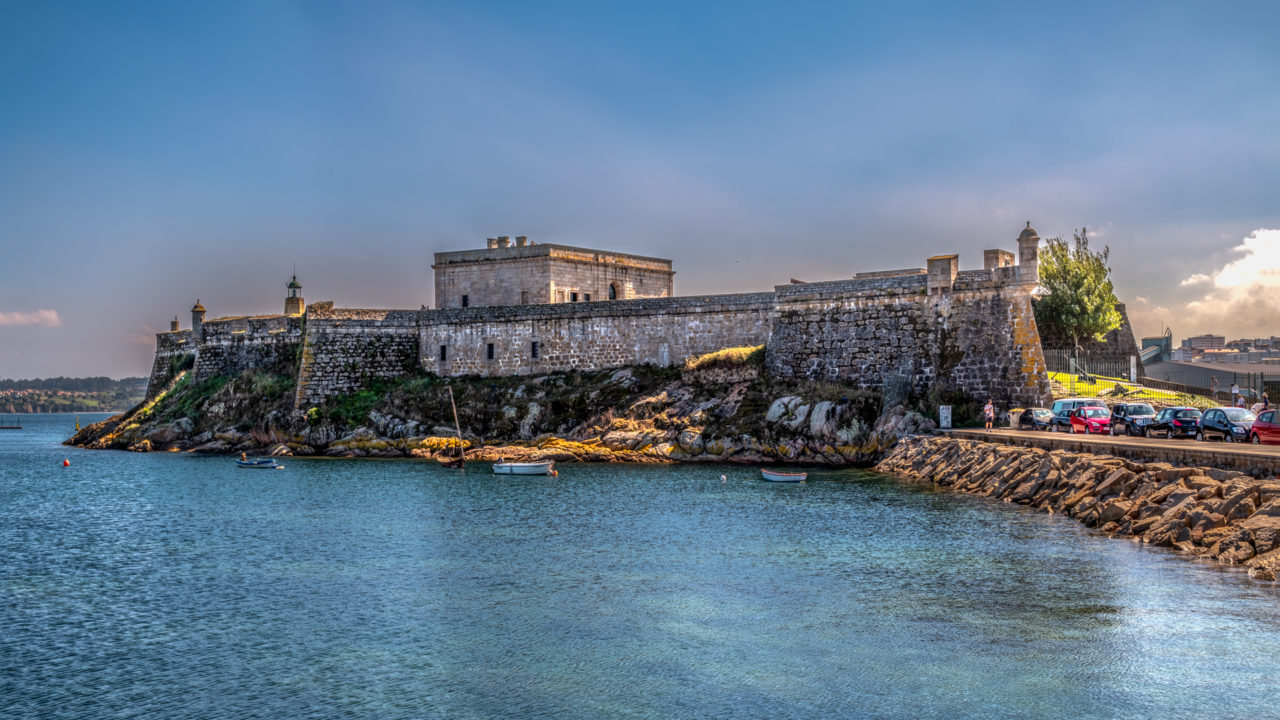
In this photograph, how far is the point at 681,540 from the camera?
26391mm

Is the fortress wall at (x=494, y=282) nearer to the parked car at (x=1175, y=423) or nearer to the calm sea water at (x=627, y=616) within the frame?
the calm sea water at (x=627, y=616)

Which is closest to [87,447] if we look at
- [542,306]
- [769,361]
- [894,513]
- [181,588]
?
[542,306]

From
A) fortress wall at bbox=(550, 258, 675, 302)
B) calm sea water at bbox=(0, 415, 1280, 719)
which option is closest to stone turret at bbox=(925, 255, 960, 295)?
calm sea water at bbox=(0, 415, 1280, 719)

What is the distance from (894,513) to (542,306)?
29.7m

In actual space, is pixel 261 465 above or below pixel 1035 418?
below

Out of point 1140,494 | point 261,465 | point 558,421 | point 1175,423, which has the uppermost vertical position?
point 1175,423

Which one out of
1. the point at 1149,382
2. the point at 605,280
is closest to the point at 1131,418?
the point at 1149,382

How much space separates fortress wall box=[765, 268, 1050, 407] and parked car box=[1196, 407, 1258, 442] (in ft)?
35.5

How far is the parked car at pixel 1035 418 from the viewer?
39.2m

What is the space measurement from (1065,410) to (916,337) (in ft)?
26.4

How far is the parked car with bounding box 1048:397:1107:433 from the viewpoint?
3725 centimetres

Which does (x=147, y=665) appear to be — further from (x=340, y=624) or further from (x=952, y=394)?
(x=952, y=394)

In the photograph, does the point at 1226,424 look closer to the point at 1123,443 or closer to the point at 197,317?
the point at 1123,443

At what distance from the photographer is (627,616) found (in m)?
18.5
